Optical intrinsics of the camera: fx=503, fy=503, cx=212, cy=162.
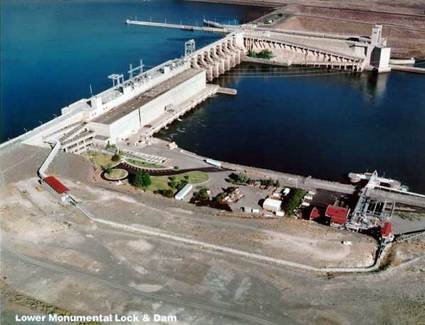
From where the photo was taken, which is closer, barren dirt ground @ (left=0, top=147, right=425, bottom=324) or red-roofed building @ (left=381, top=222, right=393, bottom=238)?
barren dirt ground @ (left=0, top=147, right=425, bottom=324)

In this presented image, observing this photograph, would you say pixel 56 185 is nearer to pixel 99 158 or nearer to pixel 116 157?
pixel 116 157

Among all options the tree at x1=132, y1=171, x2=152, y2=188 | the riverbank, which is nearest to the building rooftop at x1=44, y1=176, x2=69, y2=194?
the tree at x1=132, y1=171, x2=152, y2=188

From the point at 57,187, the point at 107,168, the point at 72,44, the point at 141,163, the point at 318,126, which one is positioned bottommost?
the point at 141,163

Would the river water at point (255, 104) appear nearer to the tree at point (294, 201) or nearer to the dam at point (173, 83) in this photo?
the dam at point (173, 83)

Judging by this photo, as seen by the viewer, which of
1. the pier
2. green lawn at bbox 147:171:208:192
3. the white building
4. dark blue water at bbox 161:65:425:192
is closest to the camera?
the white building

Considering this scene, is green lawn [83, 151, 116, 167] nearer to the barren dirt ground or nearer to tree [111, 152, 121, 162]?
tree [111, 152, 121, 162]

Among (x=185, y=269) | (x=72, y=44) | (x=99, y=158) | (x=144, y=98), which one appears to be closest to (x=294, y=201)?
(x=185, y=269)

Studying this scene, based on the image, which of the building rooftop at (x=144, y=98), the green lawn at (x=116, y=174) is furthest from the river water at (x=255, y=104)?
the green lawn at (x=116, y=174)
